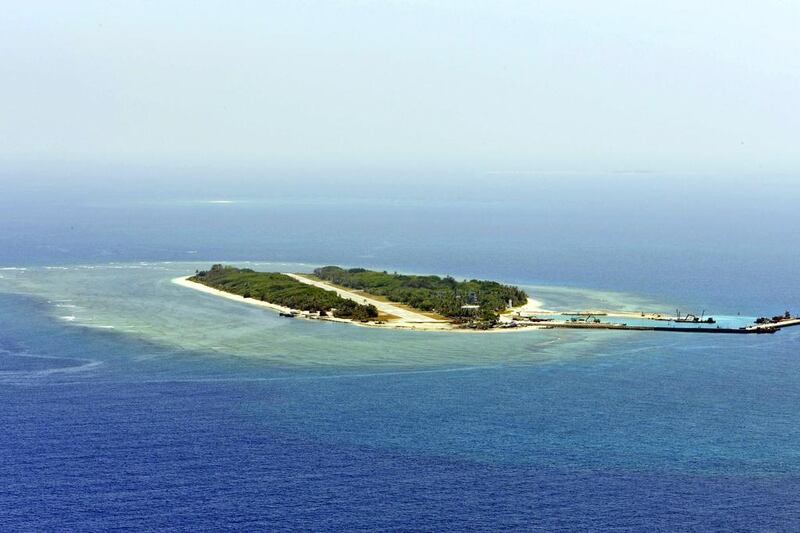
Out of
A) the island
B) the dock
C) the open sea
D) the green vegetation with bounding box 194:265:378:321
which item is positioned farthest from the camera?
the green vegetation with bounding box 194:265:378:321

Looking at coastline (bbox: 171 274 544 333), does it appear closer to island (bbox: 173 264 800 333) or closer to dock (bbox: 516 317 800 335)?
island (bbox: 173 264 800 333)

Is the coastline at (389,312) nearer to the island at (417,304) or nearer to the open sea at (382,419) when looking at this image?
the island at (417,304)

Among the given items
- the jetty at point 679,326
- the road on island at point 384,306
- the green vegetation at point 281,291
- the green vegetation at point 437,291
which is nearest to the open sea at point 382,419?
the jetty at point 679,326

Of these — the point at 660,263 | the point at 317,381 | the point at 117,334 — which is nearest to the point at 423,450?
the point at 317,381

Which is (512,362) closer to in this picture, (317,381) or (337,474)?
(317,381)

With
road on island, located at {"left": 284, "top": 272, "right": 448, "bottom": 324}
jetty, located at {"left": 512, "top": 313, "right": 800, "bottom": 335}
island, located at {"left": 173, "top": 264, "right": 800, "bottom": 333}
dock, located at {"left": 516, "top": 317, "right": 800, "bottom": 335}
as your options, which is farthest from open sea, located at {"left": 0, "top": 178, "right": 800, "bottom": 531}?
road on island, located at {"left": 284, "top": 272, "right": 448, "bottom": 324}

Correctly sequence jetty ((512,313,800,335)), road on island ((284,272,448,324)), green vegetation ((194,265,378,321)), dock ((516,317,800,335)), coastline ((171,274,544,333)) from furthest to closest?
green vegetation ((194,265,378,321)), road on island ((284,272,448,324)), coastline ((171,274,544,333)), jetty ((512,313,800,335)), dock ((516,317,800,335))

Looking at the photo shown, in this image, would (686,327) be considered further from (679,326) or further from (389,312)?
(389,312)

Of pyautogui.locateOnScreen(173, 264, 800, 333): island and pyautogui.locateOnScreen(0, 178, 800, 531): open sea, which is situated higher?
pyautogui.locateOnScreen(173, 264, 800, 333): island
